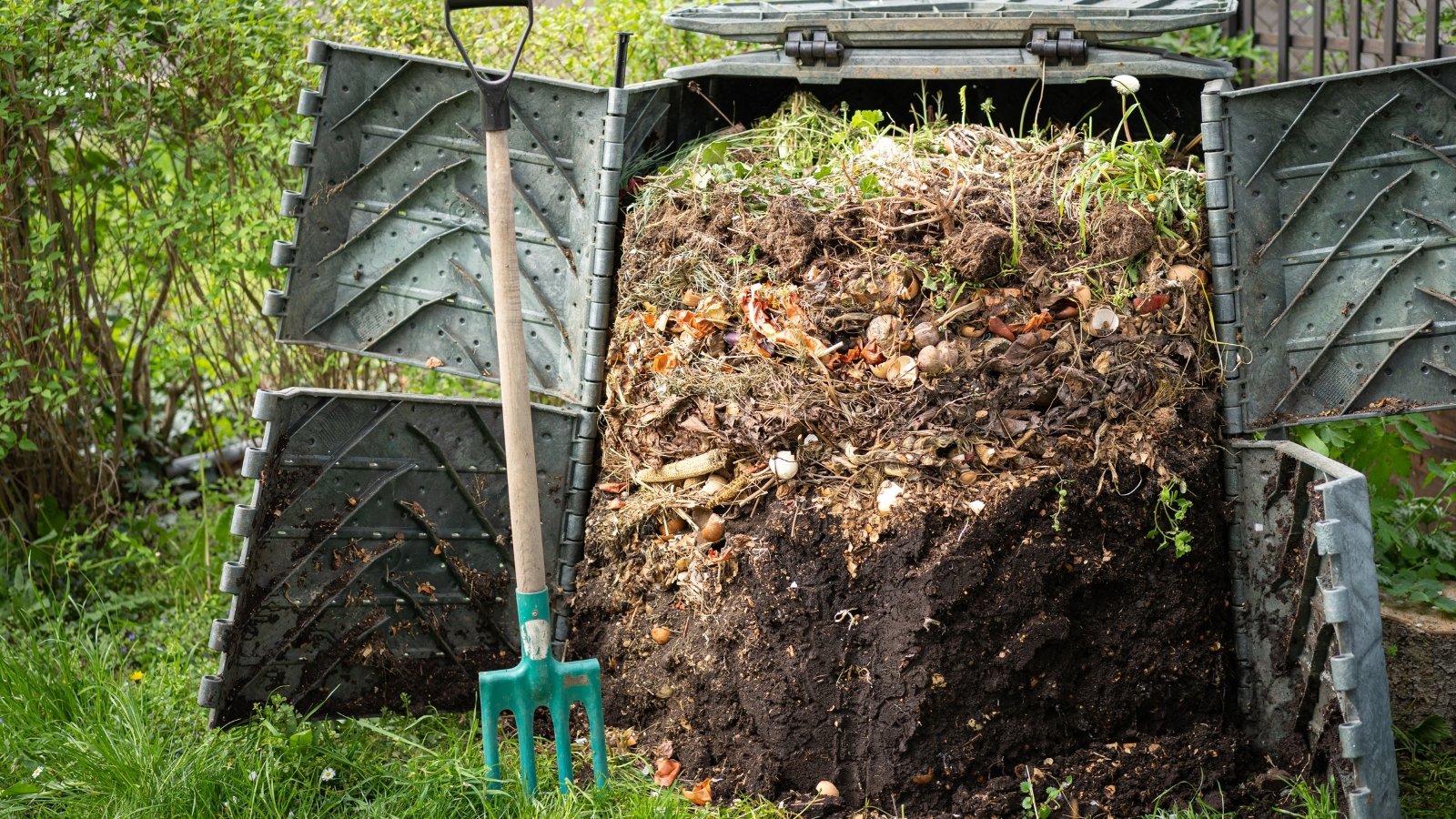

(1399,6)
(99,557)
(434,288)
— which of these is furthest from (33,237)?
(1399,6)

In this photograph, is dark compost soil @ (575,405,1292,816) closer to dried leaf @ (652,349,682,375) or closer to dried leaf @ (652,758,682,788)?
dried leaf @ (652,758,682,788)

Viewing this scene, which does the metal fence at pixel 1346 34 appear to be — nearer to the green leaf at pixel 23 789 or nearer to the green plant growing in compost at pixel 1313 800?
the green plant growing in compost at pixel 1313 800

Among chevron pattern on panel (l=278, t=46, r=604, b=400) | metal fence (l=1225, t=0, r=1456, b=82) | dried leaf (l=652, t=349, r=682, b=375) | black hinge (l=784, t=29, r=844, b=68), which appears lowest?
dried leaf (l=652, t=349, r=682, b=375)

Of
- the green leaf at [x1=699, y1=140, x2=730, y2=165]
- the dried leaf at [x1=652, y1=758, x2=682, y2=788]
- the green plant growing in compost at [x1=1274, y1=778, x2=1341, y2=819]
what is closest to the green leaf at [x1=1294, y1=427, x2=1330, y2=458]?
the green plant growing in compost at [x1=1274, y1=778, x2=1341, y2=819]

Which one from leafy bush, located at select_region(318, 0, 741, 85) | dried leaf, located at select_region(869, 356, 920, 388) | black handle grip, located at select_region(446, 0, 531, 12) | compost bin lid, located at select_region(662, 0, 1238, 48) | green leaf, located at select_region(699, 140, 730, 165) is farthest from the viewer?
leafy bush, located at select_region(318, 0, 741, 85)

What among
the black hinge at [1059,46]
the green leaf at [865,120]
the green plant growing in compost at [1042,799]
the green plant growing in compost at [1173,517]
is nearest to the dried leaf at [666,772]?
the green plant growing in compost at [1042,799]

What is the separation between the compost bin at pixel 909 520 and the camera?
2990mm

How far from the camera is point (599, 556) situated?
353cm

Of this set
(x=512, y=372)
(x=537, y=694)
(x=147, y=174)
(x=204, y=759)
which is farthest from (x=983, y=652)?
(x=147, y=174)

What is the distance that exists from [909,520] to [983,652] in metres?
0.36

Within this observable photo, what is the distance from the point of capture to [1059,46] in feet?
10.7

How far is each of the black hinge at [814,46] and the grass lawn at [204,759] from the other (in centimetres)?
197

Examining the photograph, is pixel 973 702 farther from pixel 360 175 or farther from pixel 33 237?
pixel 33 237

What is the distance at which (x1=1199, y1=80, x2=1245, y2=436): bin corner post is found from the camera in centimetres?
306
